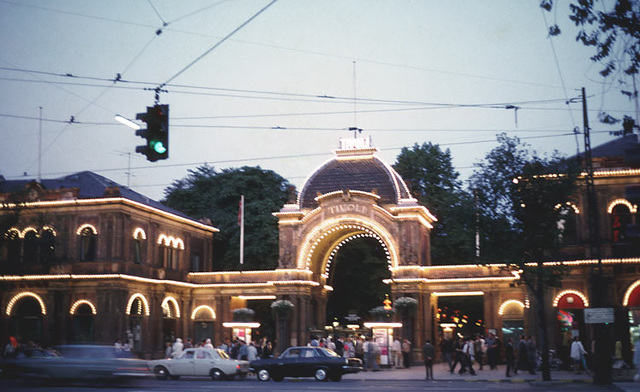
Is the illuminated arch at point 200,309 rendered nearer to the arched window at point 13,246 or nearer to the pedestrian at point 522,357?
the arched window at point 13,246

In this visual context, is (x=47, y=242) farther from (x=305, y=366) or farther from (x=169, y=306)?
(x=305, y=366)

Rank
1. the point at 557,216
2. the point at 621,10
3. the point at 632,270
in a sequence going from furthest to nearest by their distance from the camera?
1. the point at 632,270
2. the point at 557,216
3. the point at 621,10

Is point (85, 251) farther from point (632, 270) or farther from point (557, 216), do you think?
point (632, 270)

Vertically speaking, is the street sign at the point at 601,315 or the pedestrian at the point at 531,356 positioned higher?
the street sign at the point at 601,315

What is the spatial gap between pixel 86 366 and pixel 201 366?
35.6 ft

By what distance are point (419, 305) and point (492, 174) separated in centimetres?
1392

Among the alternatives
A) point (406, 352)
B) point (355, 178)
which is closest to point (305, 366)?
point (406, 352)

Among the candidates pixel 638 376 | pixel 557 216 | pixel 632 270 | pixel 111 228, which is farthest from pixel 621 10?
pixel 111 228

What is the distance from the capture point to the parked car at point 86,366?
76.5ft

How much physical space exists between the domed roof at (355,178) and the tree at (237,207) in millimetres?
8884

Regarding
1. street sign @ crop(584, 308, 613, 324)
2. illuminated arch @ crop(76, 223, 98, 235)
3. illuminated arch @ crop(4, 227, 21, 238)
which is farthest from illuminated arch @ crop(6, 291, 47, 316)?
street sign @ crop(584, 308, 613, 324)

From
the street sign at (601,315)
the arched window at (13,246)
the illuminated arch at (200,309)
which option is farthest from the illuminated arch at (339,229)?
the street sign at (601,315)

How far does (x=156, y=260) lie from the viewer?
1997 inches

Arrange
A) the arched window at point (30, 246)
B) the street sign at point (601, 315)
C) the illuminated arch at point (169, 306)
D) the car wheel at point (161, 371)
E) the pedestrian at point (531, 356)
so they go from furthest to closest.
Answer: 1. the illuminated arch at point (169, 306)
2. the arched window at point (30, 246)
3. the pedestrian at point (531, 356)
4. the car wheel at point (161, 371)
5. the street sign at point (601, 315)
